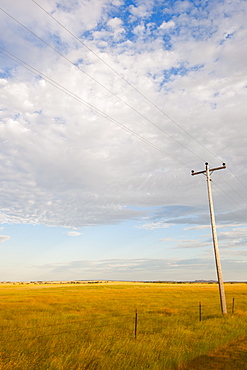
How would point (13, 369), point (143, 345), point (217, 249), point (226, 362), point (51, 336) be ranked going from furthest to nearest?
point (217, 249) < point (51, 336) < point (143, 345) < point (226, 362) < point (13, 369)

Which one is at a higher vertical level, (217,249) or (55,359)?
(217,249)

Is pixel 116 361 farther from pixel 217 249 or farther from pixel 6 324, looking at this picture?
pixel 217 249

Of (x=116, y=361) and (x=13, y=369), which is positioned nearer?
(x=13, y=369)

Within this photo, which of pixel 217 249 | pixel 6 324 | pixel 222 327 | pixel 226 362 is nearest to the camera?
pixel 226 362

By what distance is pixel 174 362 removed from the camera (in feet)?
33.5

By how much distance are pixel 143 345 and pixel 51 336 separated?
5.37 m

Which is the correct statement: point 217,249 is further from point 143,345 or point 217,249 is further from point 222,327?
point 143,345

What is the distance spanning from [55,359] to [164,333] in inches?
289

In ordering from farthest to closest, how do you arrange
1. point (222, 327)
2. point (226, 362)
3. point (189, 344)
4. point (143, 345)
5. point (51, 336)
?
point (222, 327) < point (51, 336) < point (189, 344) < point (143, 345) < point (226, 362)

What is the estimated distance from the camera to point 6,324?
20.0 metres

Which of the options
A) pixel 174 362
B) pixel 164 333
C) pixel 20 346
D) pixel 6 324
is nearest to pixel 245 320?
pixel 164 333

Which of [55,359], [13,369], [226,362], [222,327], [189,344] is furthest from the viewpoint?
[222,327]

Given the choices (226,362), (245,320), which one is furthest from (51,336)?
(245,320)

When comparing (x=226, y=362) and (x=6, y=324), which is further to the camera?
(x=6, y=324)
